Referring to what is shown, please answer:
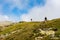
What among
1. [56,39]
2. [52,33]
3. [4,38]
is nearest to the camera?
[56,39]

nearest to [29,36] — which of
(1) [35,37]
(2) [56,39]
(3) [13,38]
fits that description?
(1) [35,37]

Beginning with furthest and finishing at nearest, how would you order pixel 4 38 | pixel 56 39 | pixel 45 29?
pixel 4 38 → pixel 45 29 → pixel 56 39

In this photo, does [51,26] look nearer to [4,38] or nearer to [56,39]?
[56,39]

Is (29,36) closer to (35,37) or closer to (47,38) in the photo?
(35,37)

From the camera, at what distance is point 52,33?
6019 cm

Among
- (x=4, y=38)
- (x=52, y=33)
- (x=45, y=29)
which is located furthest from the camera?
(x=4, y=38)

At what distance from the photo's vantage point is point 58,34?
2272 inches

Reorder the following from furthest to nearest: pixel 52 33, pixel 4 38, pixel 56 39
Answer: pixel 4 38 < pixel 52 33 < pixel 56 39

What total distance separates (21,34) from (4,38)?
9.37 meters

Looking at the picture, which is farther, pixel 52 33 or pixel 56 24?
pixel 56 24

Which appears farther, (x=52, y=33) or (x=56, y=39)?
(x=52, y=33)

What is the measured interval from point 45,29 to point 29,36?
5915 millimetres

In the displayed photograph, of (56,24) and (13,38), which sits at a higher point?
(56,24)

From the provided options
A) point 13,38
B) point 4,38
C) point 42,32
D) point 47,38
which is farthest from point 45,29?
point 4,38
